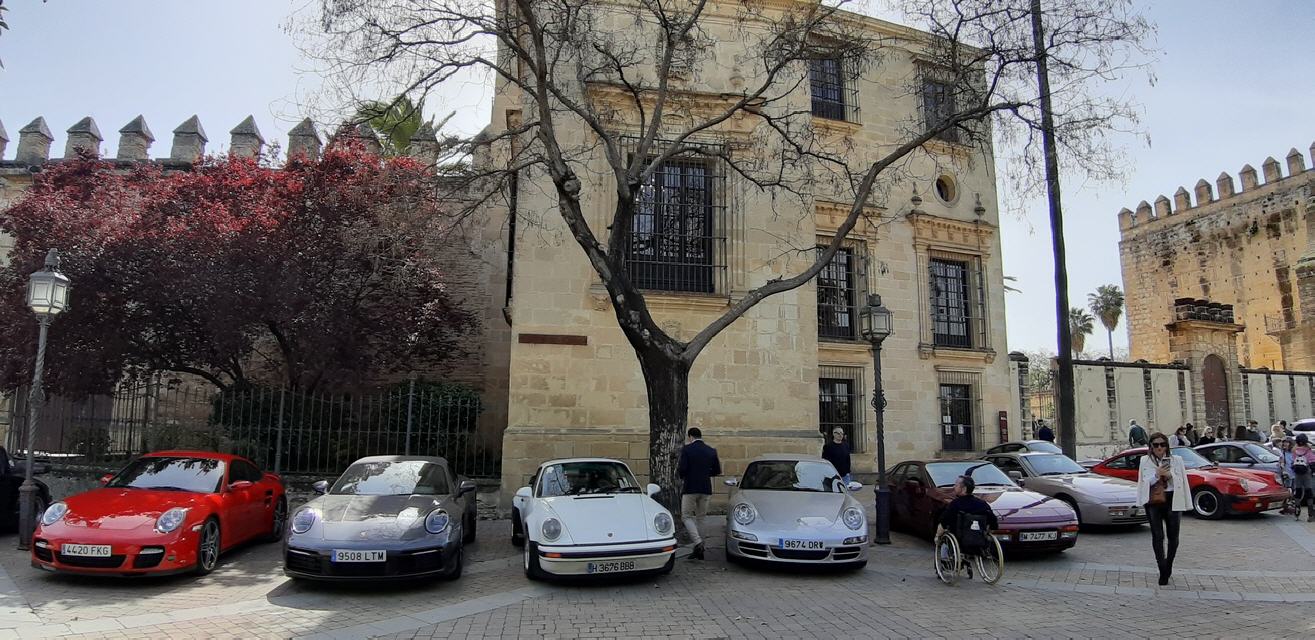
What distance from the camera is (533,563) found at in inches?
303

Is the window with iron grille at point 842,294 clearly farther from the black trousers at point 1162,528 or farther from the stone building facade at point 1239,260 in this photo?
the stone building facade at point 1239,260

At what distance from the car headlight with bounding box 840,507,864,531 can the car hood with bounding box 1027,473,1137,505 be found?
511cm

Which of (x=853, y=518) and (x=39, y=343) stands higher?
(x=39, y=343)

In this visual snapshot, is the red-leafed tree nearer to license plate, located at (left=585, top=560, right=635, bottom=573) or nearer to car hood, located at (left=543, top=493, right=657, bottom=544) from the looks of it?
car hood, located at (left=543, top=493, right=657, bottom=544)

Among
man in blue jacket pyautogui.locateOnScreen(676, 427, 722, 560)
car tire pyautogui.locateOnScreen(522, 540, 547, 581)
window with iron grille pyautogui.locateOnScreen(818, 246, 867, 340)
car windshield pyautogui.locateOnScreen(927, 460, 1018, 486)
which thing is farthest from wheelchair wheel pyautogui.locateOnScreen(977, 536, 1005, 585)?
window with iron grille pyautogui.locateOnScreen(818, 246, 867, 340)

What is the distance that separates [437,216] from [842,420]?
1088 centimetres

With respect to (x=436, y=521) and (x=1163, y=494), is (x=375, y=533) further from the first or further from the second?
(x=1163, y=494)

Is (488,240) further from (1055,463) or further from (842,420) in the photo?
(1055,463)

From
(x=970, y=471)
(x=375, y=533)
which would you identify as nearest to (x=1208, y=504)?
(x=970, y=471)

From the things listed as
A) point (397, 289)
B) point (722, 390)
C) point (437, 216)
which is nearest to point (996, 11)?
point (722, 390)

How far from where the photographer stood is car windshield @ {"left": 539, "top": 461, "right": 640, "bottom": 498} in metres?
8.58

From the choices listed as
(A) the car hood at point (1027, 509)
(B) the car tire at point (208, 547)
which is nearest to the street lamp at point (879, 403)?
(A) the car hood at point (1027, 509)

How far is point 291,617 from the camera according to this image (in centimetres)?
641

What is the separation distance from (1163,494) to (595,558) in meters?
6.31
